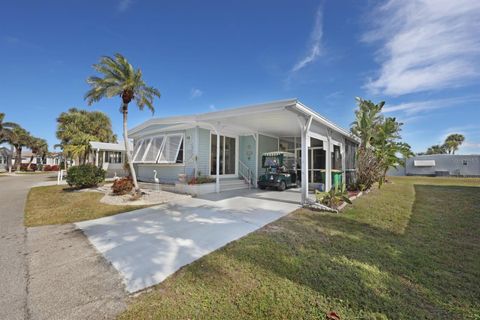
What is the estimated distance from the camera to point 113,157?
2044 cm

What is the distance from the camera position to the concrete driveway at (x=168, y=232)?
10.9ft

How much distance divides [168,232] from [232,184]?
6.72m

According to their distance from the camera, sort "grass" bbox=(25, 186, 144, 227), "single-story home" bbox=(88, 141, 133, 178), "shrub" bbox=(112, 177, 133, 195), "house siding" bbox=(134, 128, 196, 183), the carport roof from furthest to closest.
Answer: "single-story home" bbox=(88, 141, 133, 178) < "house siding" bbox=(134, 128, 196, 183) < "shrub" bbox=(112, 177, 133, 195) < the carport roof < "grass" bbox=(25, 186, 144, 227)

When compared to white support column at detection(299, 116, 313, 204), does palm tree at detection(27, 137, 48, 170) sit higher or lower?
higher

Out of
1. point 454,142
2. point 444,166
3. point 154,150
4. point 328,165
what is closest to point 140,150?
point 154,150

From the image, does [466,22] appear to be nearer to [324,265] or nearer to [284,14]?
[284,14]

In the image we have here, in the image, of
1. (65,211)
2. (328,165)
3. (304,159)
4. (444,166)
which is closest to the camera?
(65,211)

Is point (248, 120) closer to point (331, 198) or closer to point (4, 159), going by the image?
point (331, 198)

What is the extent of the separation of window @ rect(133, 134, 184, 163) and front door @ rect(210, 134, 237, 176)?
5.62 feet

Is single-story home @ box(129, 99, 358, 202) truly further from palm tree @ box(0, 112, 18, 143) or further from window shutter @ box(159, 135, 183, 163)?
palm tree @ box(0, 112, 18, 143)

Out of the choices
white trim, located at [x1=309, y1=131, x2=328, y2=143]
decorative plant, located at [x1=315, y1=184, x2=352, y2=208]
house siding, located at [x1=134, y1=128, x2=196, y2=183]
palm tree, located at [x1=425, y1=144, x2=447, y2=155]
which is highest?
palm tree, located at [x1=425, y1=144, x2=447, y2=155]

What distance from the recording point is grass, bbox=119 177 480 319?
2330 millimetres

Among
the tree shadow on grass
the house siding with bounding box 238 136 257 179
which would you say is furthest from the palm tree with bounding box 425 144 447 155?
the tree shadow on grass

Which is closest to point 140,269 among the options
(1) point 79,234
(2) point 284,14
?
(1) point 79,234
